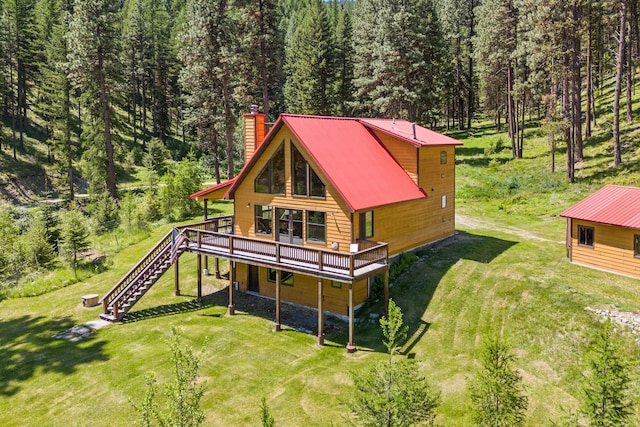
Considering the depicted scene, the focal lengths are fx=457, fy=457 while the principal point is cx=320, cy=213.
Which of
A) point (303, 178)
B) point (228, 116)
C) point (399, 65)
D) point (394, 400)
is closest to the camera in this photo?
point (394, 400)

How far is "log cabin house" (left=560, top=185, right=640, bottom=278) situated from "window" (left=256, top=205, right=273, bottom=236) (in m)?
13.6

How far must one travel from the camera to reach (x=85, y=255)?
31500 millimetres

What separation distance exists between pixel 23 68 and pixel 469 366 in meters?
71.0

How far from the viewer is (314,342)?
61.2 feet

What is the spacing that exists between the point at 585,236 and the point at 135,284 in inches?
838

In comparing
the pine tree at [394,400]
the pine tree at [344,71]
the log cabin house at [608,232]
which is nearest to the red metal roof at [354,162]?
the log cabin house at [608,232]

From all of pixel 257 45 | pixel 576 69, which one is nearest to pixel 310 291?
pixel 257 45

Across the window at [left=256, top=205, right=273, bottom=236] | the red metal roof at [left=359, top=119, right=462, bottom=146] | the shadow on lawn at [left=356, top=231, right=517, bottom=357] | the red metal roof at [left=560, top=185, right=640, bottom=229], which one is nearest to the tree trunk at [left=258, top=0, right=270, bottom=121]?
the red metal roof at [left=359, top=119, right=462, bottom=146]

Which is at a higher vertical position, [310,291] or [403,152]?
[403,152]

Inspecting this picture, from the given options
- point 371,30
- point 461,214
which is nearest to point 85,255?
point 461,214

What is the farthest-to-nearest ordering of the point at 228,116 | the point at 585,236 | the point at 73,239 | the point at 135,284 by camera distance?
1. the point at 228,116
2. the point at 73,239
3. the point at 135,284
4. the point at 585,236

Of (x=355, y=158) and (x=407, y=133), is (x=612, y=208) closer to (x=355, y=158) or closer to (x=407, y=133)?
(x=407, y=133)

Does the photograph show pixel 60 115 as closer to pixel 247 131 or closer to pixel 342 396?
pixel 247 131

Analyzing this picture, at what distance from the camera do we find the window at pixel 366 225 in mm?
20203
